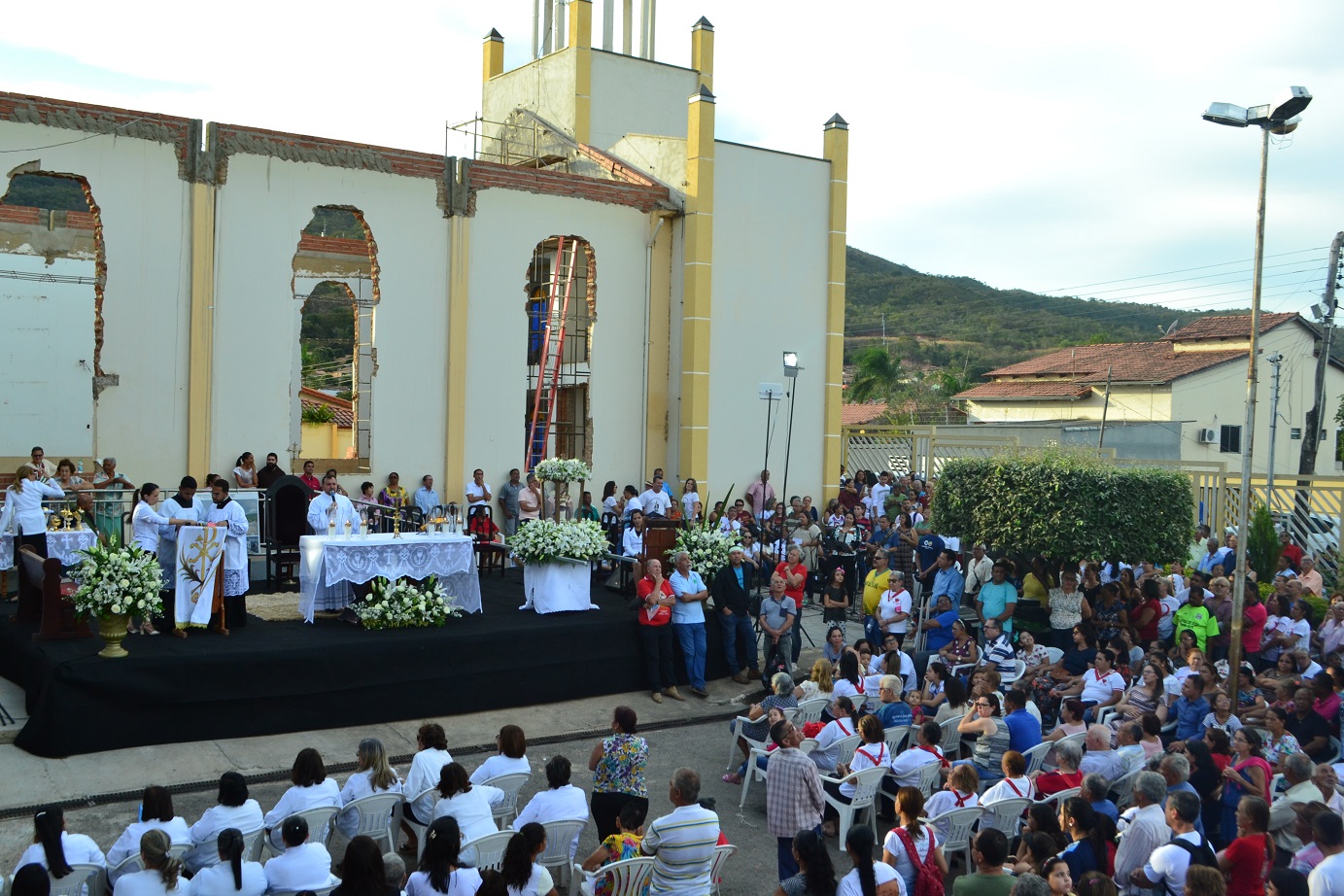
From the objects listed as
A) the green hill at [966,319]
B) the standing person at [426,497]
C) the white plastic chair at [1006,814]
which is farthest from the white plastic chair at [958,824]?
the green hill at [966,319]

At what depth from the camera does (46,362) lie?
1648cm

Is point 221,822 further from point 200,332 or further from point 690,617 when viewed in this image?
point 200,332

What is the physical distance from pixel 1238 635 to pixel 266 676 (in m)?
8.70

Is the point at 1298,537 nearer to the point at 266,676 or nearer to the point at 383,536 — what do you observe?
the point at 383,536

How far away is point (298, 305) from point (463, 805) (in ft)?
45.4

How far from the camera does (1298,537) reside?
61.3 feet

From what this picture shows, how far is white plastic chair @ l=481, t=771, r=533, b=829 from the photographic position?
7.38m

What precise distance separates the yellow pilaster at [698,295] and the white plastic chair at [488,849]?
1406cm

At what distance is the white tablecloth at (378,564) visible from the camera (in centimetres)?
1150

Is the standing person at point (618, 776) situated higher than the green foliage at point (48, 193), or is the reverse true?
the green foliage at point (48, 193)

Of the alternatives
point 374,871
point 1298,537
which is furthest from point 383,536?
point 1298,537

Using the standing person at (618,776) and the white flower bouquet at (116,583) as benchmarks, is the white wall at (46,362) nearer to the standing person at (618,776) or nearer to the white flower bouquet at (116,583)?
the white flower bouquet at (116,583)

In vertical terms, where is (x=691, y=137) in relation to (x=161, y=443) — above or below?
above

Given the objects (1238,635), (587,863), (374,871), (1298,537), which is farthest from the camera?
(1298,537)
